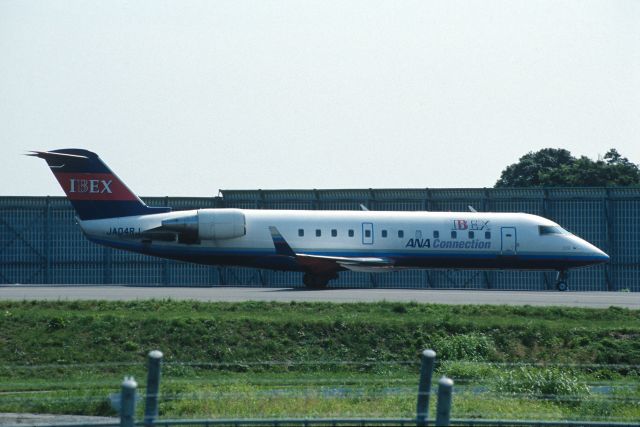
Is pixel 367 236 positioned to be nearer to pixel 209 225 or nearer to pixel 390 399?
pixel 209 225

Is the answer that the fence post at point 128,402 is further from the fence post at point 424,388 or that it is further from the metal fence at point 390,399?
the metal fence at point 390,399

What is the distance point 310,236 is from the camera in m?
40.2

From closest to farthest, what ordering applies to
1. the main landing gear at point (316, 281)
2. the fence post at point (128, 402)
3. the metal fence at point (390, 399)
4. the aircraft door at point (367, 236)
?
1. the fence post at point (128, 402)
2. the metal fence at point (390, 399)
3. the main landing gear at point (316, 281)
4. the aircraft door at point (367, 236)

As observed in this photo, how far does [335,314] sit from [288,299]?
5.47 m

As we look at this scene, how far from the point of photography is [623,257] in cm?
5122

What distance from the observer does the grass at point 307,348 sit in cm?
1695

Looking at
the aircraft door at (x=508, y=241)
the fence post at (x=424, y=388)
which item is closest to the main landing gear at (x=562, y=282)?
the aircraft door at (x=508, y=241)

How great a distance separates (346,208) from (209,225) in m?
14.1

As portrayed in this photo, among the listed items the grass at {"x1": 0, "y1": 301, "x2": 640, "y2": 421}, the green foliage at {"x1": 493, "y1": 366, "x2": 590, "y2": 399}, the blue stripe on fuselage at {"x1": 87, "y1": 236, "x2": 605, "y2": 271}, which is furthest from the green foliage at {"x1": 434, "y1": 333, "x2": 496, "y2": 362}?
the blue stripe on fuselage at {"x1": 87, "y1": 236, "x2": 605, "y2": 271}

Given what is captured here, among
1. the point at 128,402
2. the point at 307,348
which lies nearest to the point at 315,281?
the point at 307,348

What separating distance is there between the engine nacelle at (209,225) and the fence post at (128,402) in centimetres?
3082

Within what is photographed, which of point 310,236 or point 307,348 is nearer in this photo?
point 307,348

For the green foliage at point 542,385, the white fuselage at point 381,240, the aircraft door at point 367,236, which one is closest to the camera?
the green foliage at point 542,385

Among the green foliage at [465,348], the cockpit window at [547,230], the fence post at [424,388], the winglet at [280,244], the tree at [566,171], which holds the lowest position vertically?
the green foliage at [465,348]
